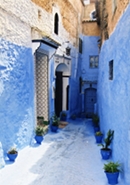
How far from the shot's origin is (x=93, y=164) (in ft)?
20.3

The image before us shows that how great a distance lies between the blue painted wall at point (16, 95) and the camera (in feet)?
19.7

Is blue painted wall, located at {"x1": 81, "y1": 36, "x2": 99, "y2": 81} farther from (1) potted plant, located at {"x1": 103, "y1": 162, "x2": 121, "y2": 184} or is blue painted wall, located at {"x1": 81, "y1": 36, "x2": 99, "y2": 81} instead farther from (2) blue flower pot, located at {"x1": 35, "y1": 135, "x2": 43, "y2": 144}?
(1) potted plant, located at {"x1": 103, "y1": 162, "x2": 121, "y2": 184}

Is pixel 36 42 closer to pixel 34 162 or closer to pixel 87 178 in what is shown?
pixel 34 162

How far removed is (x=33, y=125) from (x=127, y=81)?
177 inches

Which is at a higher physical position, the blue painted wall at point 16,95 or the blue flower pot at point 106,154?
the blue painted wall at point 16,95

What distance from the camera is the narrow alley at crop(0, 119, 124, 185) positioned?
16.9ft

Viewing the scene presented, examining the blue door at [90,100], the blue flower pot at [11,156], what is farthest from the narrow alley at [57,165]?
the blue door at [90,100]

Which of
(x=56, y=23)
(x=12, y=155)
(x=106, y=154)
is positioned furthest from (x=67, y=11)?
(x=12, y=155)

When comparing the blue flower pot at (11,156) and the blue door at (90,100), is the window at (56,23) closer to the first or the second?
the blue flower pot at (11,156)

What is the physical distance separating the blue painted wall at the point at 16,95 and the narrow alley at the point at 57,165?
58 centimetres

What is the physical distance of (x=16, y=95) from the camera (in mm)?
6707

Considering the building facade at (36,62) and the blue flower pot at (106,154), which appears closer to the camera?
the building facade at (36,62)

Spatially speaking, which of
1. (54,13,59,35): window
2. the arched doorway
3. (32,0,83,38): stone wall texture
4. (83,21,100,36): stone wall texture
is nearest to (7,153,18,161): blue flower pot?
(32,0,83,38): stone wall texture

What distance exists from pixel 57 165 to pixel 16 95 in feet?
8.01
